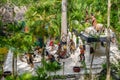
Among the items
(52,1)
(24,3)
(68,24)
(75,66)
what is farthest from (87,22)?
(24,3)

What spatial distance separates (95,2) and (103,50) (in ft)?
27.6

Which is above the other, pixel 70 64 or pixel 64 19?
pixel 64 19

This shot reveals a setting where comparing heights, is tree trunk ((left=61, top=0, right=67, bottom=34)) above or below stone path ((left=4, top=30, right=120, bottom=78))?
above

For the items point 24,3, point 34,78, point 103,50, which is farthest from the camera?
point 24,3

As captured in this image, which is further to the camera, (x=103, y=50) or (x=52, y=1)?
(x=52, y=1)

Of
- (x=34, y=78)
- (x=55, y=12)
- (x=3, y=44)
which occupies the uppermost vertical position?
(x=55, y=12)

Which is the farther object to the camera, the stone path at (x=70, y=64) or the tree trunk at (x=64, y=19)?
the tree trunk at (x=64, y=19)

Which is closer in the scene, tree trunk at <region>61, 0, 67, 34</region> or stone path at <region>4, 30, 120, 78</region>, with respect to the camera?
stone path at <region>4, 30, 120, 78</region>

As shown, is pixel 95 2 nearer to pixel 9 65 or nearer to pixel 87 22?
pixel 87 22

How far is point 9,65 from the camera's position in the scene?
25.3 metres

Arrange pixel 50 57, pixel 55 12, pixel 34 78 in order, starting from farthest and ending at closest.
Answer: pixel 55 12 → pixel 50 57 → pixel 34 78

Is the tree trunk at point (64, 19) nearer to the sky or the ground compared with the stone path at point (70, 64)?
nearer to the sky

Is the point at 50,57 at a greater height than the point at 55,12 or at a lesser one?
lesser

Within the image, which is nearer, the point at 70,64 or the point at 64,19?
the point at 70,64
